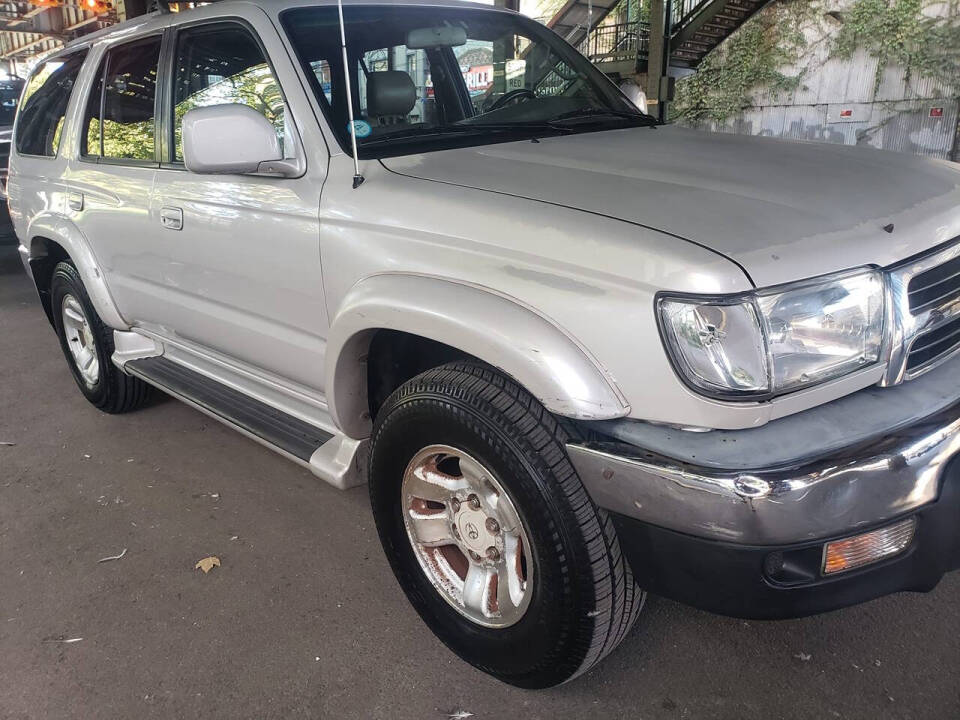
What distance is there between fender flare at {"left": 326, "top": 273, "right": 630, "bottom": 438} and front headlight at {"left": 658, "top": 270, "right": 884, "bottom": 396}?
19 centimetres

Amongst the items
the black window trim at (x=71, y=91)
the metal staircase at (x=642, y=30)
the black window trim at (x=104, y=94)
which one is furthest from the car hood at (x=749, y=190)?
the metal staircase at (x=642, y=30)

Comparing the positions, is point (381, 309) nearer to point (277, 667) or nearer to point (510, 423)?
point (510, 423)

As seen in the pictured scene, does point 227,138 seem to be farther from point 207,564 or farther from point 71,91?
point 71,91

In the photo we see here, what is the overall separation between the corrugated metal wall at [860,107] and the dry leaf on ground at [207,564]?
12.7 m

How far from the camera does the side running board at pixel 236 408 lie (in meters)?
2.67

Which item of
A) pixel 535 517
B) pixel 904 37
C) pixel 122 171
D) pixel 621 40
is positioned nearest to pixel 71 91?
pixel 122 171

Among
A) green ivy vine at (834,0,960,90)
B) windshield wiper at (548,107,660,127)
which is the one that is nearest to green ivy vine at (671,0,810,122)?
green ivy vine at (834,0,960,90)

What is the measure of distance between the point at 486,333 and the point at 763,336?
0.62 m

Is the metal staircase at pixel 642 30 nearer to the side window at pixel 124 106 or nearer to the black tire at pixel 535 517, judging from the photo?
the side window at pixel 124 106

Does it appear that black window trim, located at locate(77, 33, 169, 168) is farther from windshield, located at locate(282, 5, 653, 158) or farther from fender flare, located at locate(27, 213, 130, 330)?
windshield, located at locate(282, 5, 653, 158)

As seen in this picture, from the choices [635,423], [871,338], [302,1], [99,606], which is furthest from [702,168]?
[99,606]

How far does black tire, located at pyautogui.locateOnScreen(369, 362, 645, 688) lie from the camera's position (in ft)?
5.85

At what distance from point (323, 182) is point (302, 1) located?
0.81 meters

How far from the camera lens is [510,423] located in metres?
1.83
